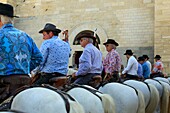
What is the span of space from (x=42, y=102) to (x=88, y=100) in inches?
42.0

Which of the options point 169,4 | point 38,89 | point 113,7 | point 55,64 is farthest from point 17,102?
point 113,7

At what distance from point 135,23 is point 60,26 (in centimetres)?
429

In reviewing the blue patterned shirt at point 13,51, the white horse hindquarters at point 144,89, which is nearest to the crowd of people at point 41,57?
the blue patterned shirt at point 13,51

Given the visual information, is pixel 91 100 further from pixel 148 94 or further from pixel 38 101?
pixel 148 94

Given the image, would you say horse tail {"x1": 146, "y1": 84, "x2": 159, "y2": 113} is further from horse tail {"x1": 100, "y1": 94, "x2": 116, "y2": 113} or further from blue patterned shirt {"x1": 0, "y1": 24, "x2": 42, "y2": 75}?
blue patterned shirt {"x1": 0, "y1": 24, "x2": 42, "y2": 75}

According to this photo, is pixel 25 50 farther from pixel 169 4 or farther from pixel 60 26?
pixel 60 26

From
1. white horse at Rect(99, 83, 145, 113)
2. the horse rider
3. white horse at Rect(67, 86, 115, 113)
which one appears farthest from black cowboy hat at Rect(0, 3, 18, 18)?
the horse rider

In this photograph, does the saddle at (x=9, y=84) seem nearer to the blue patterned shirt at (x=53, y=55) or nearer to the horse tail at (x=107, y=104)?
Result: the horse tail at (x=107, y=104)

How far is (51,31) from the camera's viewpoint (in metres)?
5.43

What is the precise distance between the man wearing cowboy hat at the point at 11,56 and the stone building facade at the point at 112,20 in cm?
1333

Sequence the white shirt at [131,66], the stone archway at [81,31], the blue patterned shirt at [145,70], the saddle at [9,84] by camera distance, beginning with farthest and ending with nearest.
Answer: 1. the stone archway at [81,31]
2. the blue patterned shirt at [145,70]
3. the white shirt at [131,66]
4. the saddle at [9,84]

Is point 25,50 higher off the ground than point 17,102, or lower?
higher

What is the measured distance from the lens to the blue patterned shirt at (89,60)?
5.93 metres

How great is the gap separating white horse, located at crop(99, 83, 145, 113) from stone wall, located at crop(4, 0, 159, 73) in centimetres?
1205
